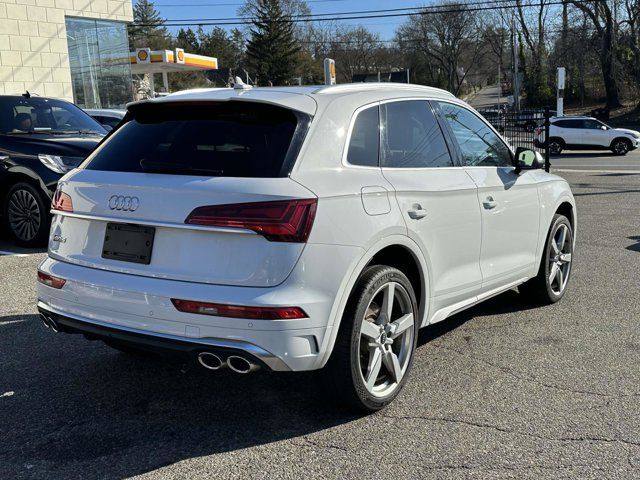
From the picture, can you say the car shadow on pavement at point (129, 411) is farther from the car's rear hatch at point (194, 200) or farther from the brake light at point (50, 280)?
the brake light at point (50, 280)

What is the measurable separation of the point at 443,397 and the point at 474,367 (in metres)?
0.56

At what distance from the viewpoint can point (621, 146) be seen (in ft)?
84.7

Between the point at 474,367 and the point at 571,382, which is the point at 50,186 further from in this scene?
the point at 571,382

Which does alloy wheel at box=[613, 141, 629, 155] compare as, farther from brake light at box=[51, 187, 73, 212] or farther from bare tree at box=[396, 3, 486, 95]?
bare tree at box=[396, 3, 486, 95]

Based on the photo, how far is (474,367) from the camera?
4262 mm

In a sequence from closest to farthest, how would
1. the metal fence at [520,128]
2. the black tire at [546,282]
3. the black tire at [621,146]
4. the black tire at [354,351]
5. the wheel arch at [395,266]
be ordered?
the wheel arch at [395,266]
the black tire at [354,351]
the black tire at [546,282]
the metal fence at [520,128]
the black tire at [621,146]

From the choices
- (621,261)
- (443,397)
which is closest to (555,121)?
(621,261)

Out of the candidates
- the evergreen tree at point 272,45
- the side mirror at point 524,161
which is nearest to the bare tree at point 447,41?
the evergreen tree at point 272,45

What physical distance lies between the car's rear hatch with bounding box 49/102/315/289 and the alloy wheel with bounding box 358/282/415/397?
77 centimetres

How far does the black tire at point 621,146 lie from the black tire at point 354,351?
25.4 metres

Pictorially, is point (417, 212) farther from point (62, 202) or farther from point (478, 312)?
point (478, 312)

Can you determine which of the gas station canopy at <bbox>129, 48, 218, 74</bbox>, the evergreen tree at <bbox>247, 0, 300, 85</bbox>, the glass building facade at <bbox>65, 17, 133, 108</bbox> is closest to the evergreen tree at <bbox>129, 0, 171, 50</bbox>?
the evergreen tree at <bbox>247, 0, 300, 85</bbox>

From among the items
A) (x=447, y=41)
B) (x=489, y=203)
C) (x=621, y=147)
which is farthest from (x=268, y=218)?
(x=447, y=41)

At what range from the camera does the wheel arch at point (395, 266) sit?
3.16 metres
